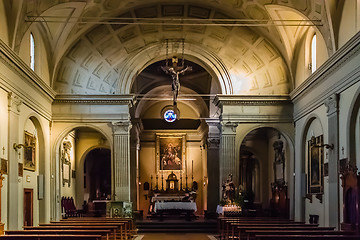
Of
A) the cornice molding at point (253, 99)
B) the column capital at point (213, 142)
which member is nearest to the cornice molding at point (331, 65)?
the cornice molding at point (253, 99)

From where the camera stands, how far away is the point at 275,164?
88.1ft

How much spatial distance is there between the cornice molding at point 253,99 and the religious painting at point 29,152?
750cm

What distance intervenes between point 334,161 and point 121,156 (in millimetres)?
8897

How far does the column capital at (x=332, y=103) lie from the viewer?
15719 mm

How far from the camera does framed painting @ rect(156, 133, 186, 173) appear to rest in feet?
113

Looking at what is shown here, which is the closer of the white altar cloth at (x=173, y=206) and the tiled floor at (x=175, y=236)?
the tiled floor at (x=175, y=236)

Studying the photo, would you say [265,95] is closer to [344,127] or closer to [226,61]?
[226,61]

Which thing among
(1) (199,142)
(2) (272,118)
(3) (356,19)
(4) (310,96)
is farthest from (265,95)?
(1) (199,142)

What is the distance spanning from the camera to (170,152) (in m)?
34.4

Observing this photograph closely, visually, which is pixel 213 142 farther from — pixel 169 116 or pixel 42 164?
pixel 42 164

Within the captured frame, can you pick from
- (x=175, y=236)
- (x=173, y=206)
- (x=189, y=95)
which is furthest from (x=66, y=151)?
(x=175, y=236)

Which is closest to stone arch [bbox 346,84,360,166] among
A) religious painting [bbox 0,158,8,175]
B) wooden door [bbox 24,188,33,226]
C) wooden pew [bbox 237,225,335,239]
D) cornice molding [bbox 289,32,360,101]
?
cornice molding [bbox 289,32,360,101]

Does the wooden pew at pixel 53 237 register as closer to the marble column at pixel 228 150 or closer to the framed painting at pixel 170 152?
the marble column at pixel 228 150

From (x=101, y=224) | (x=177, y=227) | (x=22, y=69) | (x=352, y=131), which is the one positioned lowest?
(x=177, y=227)
